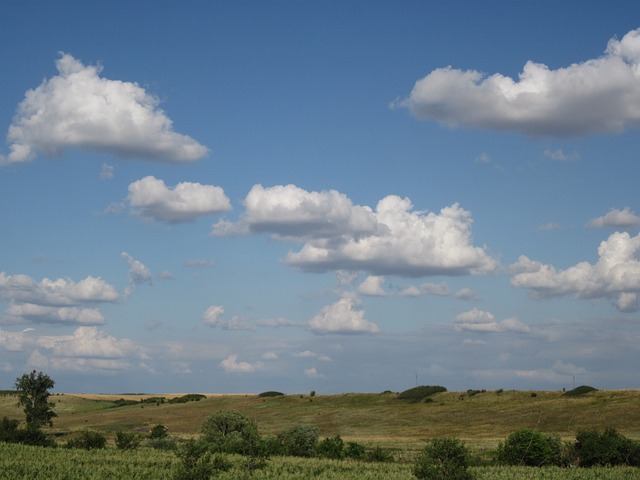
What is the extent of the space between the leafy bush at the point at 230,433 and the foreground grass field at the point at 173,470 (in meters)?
8.79

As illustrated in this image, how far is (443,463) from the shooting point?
53562 mm

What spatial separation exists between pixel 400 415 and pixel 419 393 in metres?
18.9

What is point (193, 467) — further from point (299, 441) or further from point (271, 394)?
point (271, 394)

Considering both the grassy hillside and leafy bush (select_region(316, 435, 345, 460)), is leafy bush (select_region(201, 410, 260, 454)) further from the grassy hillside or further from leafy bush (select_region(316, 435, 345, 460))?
the grassy hillside

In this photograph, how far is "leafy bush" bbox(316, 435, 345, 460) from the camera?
7809 centimetres

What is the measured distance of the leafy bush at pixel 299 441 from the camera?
8244cm

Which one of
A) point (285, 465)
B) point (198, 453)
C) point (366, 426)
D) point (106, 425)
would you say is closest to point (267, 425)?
point (366, 426)

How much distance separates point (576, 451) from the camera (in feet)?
236

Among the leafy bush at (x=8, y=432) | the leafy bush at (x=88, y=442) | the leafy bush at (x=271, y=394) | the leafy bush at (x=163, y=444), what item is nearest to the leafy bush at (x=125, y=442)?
the leafy bush at (x=88, y=442)

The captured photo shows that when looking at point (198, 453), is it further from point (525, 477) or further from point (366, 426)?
point (366, 426)

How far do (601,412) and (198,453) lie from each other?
82520mm

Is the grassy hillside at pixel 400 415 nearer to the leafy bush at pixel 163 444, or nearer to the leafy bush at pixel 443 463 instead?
the leafy bush at pixel 163 444

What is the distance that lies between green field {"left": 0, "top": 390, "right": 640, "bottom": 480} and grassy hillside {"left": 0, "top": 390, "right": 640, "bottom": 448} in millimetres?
164

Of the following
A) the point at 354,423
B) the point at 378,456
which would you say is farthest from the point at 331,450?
the point at 354,423
